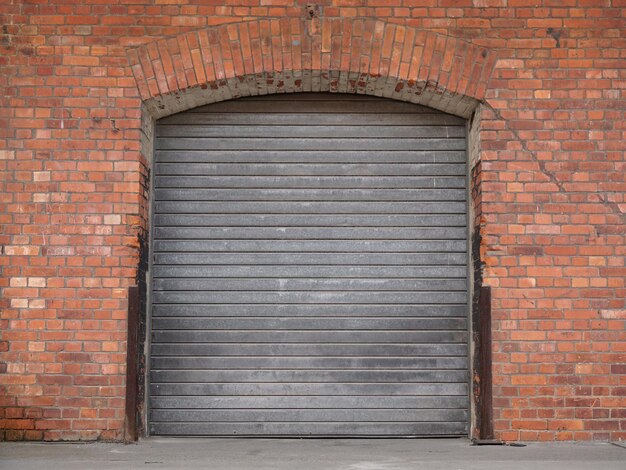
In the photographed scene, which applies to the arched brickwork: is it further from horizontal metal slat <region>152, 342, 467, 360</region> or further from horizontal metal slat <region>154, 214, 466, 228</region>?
horizontal metal slat <region>154, 214, 466, 228</region>

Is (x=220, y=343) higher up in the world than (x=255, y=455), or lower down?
higher up

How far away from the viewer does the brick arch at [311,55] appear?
5805 mm

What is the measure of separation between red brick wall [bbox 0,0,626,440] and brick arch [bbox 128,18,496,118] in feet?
0.11

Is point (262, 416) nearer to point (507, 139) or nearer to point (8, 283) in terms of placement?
point (8, 283)

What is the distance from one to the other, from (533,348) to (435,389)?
33.7 inches

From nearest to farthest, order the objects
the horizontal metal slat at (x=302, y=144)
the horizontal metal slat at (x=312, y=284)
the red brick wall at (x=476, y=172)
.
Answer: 1. the red brick wall at (x=476, y=172)
2. the horizontal metal slat at (x=312, y=284)
3. the horizontal metal slat at (x=302, y=144)

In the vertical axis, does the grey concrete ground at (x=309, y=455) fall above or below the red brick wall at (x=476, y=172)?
below

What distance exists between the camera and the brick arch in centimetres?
580

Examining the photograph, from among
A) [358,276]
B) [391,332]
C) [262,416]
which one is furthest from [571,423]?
[262,416]

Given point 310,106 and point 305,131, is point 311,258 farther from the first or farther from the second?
point 310,106

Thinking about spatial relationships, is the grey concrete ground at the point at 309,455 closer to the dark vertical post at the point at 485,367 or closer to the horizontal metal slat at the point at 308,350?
the dark vertical post at the point at 485,367

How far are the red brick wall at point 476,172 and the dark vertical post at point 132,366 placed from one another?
53mm

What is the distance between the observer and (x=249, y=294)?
6121 mm

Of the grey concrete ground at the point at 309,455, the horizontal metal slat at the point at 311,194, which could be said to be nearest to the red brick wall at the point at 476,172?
the grey concrete ground at the point at 309,455
